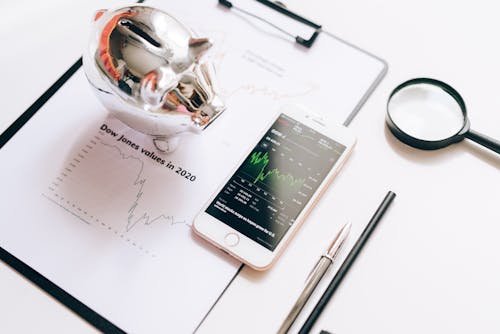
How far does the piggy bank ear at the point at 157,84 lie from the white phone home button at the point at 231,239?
16cm

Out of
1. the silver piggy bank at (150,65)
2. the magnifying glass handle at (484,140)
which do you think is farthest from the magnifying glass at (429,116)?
the silver piggy bank at (150,65)

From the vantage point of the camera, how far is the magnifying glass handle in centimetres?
62

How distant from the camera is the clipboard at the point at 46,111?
Result: 0.54m

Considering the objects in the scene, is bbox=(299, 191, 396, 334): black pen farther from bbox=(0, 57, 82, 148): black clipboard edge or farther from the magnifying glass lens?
bbox=(0, 57, 82, 148): black clipboard edge

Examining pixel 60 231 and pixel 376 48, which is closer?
pixel 60 231

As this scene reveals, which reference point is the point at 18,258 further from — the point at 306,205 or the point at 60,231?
the point at 306,205

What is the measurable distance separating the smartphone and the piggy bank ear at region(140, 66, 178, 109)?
152 mm

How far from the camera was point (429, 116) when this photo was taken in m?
0.64

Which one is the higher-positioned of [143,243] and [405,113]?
[405,113]

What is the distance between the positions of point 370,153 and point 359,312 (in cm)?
18

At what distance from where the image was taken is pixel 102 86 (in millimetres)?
533

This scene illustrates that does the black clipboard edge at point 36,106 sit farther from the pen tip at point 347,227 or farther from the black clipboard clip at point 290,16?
the pen tip at point 347,227

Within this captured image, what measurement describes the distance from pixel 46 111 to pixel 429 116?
1.47ft

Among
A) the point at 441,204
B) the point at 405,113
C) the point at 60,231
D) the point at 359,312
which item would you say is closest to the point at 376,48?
the point at 405,113
